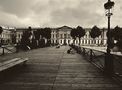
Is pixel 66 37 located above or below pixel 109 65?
above

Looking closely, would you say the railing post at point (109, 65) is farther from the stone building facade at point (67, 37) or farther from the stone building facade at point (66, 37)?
the stone building facade at point (67, 37)

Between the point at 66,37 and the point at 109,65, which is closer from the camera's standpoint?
the point at 109,65

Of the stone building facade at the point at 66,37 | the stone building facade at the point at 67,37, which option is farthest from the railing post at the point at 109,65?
the stone building facade at the point at 67,37

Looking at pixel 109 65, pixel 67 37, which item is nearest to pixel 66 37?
pixel 67 37

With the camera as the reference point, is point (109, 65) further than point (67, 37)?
No

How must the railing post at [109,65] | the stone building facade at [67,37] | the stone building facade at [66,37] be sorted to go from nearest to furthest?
the railing post at [109,65] < the stone building facade at [66,37] < the stone building facade at [67,37]

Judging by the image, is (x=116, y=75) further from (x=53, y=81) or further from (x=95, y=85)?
(x=53, y=81)

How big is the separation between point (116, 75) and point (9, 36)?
13554cm

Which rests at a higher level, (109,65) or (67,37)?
(67,37)

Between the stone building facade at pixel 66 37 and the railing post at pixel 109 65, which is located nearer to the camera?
the railing post at pixel 109 65

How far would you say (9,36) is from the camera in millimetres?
138250

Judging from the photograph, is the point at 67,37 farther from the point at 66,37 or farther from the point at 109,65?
the point at 109,65

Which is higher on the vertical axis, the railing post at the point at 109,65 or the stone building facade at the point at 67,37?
the stone building facade at the point at 67,37

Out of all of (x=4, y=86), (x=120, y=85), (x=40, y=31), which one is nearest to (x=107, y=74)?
(x=120, y=85)
